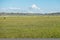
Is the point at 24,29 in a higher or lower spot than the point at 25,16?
lower

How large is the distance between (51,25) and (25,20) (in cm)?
80

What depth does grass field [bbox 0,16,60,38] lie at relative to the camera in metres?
5.25

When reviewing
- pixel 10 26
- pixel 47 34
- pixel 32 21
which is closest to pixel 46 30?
pixel 47 34

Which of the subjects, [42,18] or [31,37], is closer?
[31,37]

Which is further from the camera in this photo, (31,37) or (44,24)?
(44,24)

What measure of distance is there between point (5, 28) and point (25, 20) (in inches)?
25.5

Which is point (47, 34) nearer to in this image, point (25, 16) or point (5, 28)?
point (25, 16)

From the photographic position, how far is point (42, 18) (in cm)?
545

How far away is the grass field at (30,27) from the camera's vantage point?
207 inches

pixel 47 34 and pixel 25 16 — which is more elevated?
pixel 25 16

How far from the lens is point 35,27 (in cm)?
537

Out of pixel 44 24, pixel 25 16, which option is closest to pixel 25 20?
pixel 25 16

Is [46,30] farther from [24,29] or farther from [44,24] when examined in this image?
[24,29]

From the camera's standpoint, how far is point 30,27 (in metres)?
5.37
